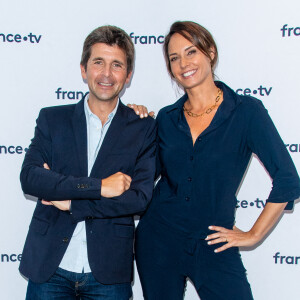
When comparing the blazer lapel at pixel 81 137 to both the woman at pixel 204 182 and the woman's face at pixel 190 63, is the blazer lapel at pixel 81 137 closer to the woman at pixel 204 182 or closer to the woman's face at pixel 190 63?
the woman at pixel 204 182

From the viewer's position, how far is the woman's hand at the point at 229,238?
1940 millimetres

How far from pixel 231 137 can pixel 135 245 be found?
77cm

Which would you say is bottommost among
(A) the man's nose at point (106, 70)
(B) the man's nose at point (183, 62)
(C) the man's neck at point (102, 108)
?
(C) the man's neck at point (102, 108)

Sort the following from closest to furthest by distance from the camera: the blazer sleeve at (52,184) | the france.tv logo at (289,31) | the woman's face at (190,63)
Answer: the blazer sleeve at (52,184) → the woman's face at (190,63) → the france.tv logo at (289,31)

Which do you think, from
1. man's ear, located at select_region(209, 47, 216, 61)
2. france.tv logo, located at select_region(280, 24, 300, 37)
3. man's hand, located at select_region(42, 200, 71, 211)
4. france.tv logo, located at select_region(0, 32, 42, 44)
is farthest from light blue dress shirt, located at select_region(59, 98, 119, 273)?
france.tv logo, located at select_region(280, 24, 300, 37)

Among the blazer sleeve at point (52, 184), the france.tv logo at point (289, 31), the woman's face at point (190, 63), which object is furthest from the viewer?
the france.tv logo at point (289, 31)

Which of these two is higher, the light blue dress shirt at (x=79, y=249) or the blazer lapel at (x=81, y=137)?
the blazer lapel at (x=81, y=137)


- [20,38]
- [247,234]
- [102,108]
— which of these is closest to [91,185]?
[102,108]

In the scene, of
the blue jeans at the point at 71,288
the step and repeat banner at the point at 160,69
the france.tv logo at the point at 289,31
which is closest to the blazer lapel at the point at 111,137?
the blue jeans at the point at 71,288

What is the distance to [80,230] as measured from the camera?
1914mm

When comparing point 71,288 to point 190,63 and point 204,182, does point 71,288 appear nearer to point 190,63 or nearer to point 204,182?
point 204,182

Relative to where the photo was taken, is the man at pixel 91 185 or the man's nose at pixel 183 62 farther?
the man's nose at pixel 183 62

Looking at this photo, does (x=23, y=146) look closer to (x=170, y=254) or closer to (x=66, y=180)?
(x=66, y=180)

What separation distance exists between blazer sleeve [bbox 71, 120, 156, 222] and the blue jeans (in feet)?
0.92
